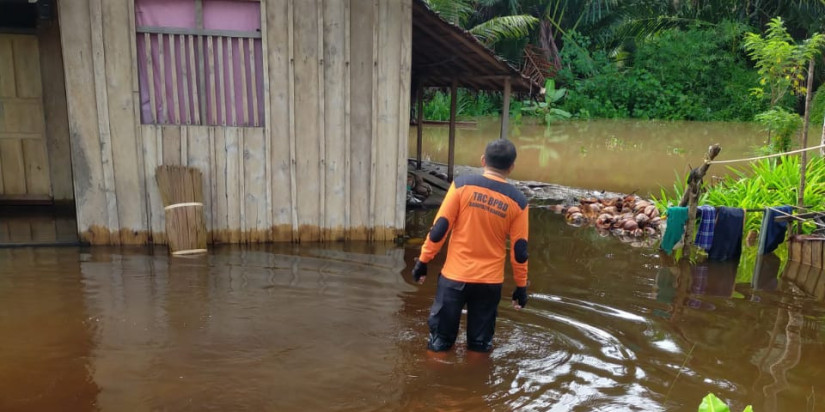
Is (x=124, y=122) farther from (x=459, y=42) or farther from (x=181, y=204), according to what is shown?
(x=459, y=42)

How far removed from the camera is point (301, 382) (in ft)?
13.7

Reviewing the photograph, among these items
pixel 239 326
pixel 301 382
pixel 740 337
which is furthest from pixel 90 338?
pixel 740 337

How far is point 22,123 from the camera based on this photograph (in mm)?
8617

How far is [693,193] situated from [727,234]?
0.82m

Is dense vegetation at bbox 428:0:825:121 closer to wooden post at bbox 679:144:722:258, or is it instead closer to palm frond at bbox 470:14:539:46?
palm frond at bbox 470:14:539:46

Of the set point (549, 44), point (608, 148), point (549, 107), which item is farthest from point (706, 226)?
point (549, 44)

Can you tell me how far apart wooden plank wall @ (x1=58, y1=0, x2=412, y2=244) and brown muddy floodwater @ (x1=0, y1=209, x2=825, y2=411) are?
1.61ft

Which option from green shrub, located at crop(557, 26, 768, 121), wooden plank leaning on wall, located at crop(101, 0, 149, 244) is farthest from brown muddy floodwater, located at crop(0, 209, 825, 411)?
green shrub, located at crop(557, 26, 768, 121)

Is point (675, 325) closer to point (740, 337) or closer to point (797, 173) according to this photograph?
point (740, 337)

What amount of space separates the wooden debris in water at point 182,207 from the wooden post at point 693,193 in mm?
5805

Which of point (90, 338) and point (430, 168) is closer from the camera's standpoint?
point (90, 338)

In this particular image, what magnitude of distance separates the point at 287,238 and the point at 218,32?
2.56m

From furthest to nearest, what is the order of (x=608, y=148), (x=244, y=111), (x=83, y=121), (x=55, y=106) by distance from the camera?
(x=608, y=148) → (x=55, y=106) → (x=244, y=111) → (x=83, y=121)

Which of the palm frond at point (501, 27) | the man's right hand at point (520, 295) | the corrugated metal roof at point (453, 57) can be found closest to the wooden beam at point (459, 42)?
the corrugated metal roof at point (453, 57)
